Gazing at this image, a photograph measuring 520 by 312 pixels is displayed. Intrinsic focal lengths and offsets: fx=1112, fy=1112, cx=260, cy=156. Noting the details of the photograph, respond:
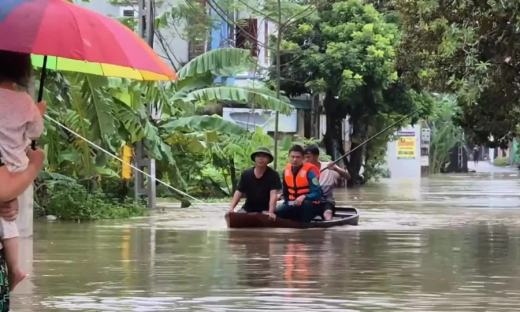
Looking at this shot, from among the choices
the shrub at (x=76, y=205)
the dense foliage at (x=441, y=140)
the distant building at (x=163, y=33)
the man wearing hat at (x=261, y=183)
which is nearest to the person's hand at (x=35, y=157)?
the man wearing hat at (x=261, y=183)

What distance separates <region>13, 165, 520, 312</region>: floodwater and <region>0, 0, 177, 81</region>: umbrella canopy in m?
2.67

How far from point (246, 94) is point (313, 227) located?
8.35 m

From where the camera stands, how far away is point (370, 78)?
121ft

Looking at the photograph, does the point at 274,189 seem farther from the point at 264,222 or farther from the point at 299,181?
the point at 299,181

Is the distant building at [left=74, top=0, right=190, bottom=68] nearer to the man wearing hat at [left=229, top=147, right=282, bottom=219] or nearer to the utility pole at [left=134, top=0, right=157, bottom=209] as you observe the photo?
the utility pole at [left=134, top=0, right=157, bottom=209]

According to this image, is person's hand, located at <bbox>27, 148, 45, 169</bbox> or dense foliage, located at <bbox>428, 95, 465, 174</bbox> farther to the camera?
dense foliage, located at <bbox>428, 95, 465, 174</bbox>

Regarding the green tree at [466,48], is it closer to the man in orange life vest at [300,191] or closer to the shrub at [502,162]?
the man in orange life vest at [300,191]

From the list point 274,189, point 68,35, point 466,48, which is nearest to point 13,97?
point 68,35

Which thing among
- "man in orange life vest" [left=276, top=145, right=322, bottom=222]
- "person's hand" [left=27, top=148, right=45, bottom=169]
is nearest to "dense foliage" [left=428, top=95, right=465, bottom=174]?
"man in orange life vest" [left=276, top=145, right=322, bottom=222]

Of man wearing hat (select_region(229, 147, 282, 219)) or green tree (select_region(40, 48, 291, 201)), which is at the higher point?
green tree (select_region(40, 48, 291, 201))

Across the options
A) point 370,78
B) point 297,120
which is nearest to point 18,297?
point 370,78

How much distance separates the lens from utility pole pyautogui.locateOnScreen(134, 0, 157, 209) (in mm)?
21781

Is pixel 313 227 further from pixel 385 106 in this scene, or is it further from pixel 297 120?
pixel 297 120

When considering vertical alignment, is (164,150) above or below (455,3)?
below
